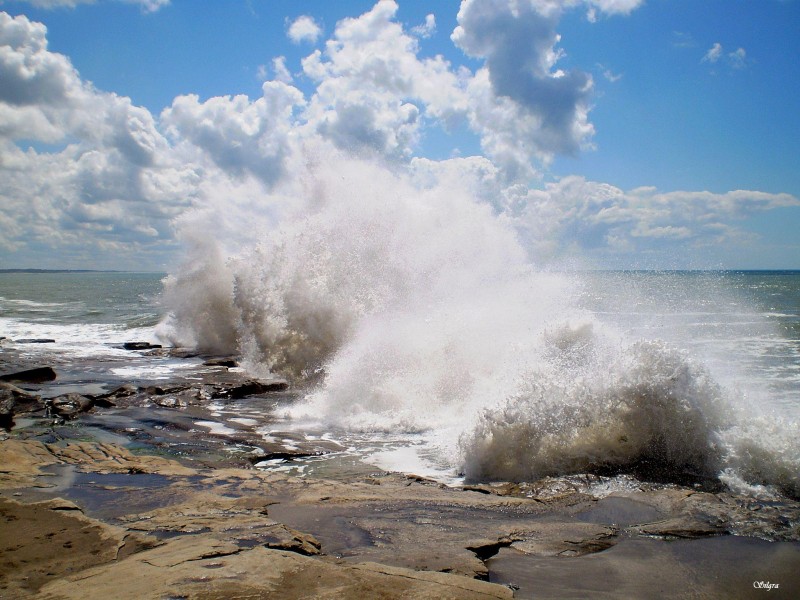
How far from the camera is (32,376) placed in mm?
12336

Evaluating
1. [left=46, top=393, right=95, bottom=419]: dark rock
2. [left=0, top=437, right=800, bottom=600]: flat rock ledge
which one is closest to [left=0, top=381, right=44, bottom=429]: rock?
[left=46, top=393, right=95, bottom=419]: dark rock

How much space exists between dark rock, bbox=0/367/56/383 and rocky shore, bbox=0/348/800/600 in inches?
256

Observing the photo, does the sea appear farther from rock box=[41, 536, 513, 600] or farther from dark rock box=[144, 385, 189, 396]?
rock box=[41, 536, 513, 600]

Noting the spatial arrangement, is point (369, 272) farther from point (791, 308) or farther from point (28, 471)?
point (791, 308)

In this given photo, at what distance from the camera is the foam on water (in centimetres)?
666

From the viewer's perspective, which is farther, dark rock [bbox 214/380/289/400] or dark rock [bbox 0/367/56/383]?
dark rock [bbox 0/367/56/383]

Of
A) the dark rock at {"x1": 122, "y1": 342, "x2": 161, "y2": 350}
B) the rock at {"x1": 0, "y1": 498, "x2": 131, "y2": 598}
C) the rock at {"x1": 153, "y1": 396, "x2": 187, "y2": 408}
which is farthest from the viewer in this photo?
→ the dark rock at {"x1": 122, "y1": 342, "x2": 161, "y2": 350}

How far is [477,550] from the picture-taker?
4051 millimetres

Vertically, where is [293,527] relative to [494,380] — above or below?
below

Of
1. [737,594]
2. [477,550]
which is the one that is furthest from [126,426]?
[737,594]

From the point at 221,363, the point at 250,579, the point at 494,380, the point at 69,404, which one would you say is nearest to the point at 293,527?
the point at 250,579

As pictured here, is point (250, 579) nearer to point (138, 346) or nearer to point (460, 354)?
point (460, 354)

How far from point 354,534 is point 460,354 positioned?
24.2 feet

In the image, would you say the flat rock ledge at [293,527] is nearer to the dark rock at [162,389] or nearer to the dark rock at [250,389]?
the dark rock at [162,389]
